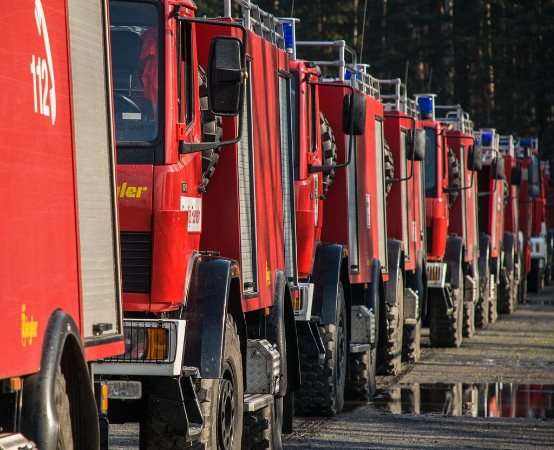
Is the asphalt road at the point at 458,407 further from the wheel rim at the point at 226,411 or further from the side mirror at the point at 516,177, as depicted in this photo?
the side mirror at the point at 516,177

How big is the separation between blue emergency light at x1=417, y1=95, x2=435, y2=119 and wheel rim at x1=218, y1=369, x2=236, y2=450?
1429 centimetres

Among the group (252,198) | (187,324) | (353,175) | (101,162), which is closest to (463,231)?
(353,175)

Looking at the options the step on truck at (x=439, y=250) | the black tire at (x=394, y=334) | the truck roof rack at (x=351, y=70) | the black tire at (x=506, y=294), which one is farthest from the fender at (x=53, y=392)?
the black tire at (x=506, y=294)

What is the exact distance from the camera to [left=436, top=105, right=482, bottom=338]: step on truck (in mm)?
25516

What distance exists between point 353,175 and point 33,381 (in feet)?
34.8

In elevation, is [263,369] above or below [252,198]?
below

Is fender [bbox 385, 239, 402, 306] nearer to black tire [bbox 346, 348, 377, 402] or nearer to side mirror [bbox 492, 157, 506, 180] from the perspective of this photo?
black tire [bbox 346, 348, 377, 402]

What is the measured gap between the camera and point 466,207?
25953mm

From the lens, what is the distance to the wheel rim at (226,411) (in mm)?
10070

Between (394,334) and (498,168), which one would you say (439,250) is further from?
(498,168)

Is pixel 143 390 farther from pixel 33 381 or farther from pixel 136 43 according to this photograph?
pixel 33 381

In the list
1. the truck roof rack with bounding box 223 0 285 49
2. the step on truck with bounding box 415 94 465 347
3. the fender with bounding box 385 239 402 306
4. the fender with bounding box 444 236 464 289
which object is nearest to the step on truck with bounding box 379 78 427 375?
the fender with bounding box 385 239 402 306

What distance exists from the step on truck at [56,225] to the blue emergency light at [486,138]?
24.3 metres

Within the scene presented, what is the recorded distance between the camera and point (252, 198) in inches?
446
